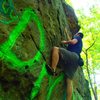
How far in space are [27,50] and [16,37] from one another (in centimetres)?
56

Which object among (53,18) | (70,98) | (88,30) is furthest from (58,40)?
(88,30)

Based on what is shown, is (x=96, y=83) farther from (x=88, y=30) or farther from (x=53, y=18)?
(x=53, y=18)

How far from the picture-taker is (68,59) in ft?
28.1

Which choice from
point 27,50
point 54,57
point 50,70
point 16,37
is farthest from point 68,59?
point 16,37

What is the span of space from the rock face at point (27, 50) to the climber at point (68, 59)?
197 millimetres

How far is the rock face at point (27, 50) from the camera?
6516 millimetres

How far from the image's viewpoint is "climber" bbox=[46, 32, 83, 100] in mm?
8105

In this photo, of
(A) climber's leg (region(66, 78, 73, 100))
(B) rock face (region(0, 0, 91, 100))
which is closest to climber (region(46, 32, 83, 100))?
(A) climber's leg (region(66, 78, 73, 100))

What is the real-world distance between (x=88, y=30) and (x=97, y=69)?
20.2ft

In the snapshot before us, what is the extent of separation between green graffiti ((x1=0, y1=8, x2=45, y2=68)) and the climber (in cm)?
64

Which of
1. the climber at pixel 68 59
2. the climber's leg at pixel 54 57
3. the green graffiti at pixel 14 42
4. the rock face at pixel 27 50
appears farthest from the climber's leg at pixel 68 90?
the climber's leg at pixel 54 57

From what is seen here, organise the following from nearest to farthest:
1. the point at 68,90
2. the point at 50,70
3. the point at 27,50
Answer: the point at 27,50 < the point at 50,70 < the point at 68,90

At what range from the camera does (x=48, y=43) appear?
27.2 feet

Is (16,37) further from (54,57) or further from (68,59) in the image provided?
(68,59)
